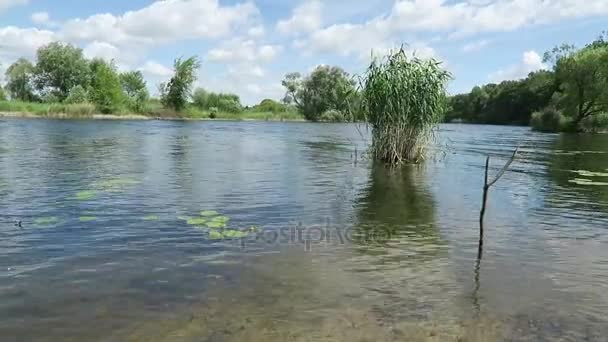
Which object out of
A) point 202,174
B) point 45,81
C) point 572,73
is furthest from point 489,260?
point 45,81

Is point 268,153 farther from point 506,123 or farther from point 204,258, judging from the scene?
point 506,123

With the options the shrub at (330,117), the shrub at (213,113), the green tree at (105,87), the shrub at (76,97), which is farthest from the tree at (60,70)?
the shrub at (330,117)

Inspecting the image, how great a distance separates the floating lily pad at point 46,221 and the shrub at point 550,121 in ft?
232

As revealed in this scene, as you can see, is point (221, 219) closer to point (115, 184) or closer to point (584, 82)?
point (115, 184)

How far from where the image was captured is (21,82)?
99.2m

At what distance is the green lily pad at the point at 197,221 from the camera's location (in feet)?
37.2

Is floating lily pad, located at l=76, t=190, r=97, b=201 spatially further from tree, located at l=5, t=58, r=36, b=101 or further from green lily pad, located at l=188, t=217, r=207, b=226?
tree, located at l=5, t=58, r=36, b=101

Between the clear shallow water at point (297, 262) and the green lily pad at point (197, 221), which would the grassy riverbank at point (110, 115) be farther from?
the green lily pad at point (197, 221)

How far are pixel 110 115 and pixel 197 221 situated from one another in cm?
8608

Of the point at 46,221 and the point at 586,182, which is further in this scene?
the point at 586,182

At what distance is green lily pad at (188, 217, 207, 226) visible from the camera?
11.3 metres

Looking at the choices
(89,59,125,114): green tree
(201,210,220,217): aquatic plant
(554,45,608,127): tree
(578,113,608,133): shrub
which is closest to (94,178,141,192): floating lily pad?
(201,210,220,217): aquatic plant

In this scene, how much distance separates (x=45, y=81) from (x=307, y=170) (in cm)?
9219

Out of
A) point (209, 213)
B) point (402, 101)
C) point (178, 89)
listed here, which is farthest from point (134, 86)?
point (209, 213)
